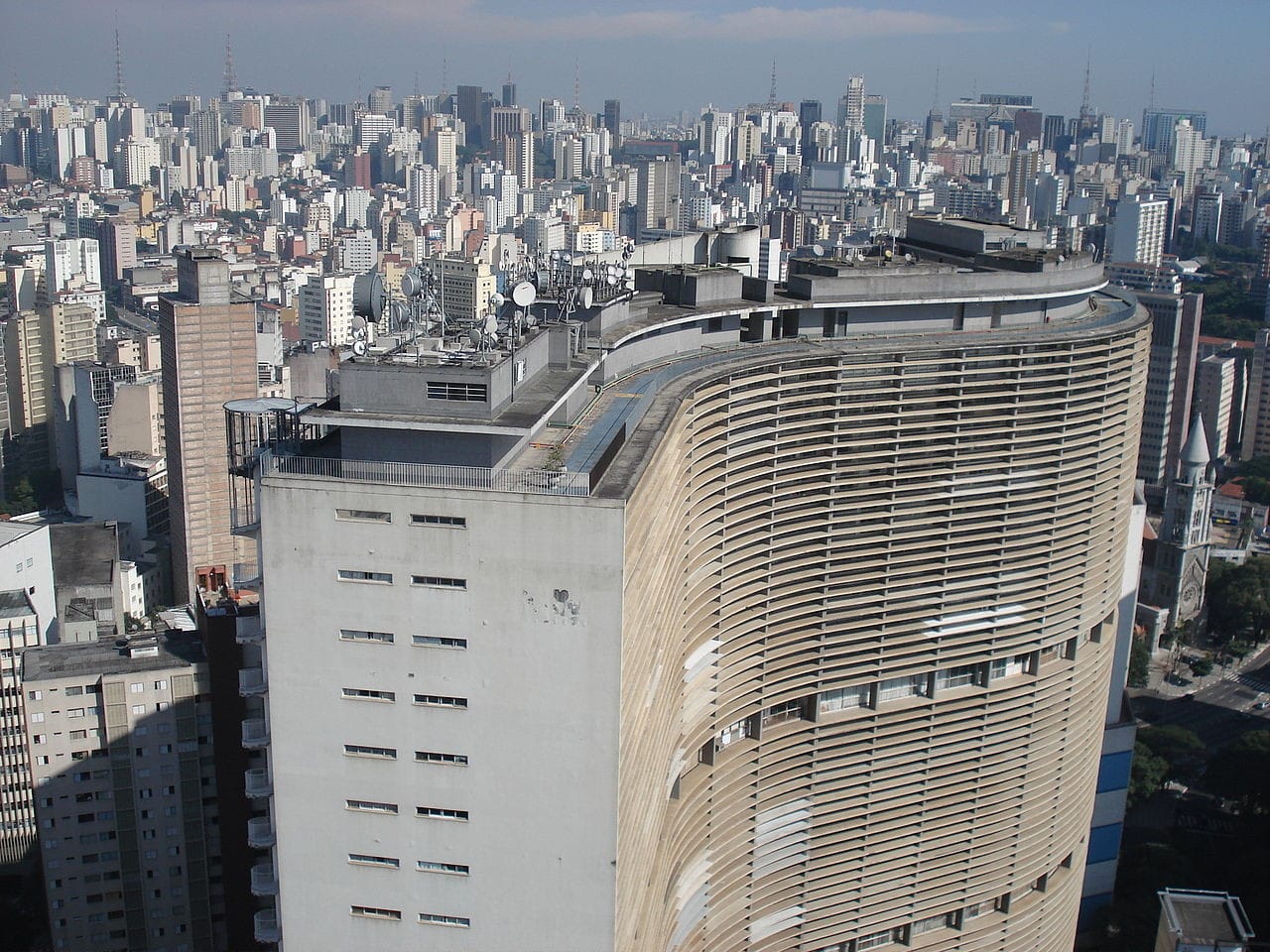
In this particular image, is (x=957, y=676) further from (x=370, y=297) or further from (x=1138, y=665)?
(x=1138, y=665)

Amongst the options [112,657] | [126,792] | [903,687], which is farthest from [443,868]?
[112,657]

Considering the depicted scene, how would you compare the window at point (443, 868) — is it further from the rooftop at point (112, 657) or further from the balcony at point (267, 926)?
the rooftop at point (112, 657)

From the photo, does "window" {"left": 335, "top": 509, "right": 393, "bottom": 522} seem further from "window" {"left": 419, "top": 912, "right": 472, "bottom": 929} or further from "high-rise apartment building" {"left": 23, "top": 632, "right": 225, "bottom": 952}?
"high-rise apartment building" {"left": 23, "top": 632, "right": 225, "bottom": 952}

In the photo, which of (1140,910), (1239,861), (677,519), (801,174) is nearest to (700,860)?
(677,519)

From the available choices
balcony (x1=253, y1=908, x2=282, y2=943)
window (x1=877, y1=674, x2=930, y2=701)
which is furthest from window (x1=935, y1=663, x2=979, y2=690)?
balcony (x1=253, y1=908, x2=282, y2=943)

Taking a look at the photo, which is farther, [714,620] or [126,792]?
[126,792]
